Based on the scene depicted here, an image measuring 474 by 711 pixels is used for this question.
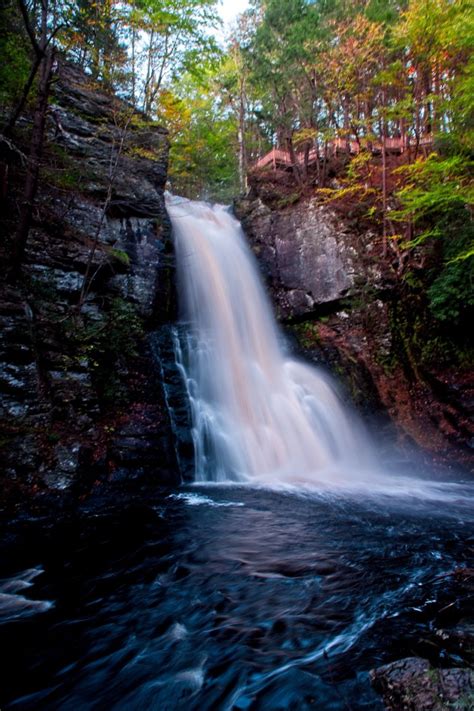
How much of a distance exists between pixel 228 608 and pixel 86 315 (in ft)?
22.1

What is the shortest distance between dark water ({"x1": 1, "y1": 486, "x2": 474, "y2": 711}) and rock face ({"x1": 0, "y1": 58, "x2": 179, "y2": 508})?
144 centimetres

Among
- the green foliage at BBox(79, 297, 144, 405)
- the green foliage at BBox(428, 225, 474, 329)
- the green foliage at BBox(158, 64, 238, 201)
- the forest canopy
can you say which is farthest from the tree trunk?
the green foliage at BBox(158, 64, 238, 201)

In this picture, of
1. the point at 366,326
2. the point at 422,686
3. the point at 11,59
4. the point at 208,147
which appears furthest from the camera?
the point at 208,147

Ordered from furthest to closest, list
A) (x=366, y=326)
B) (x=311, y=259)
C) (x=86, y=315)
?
(x=311, y=259)
(x=366, y=326)
(x=86, y=315)

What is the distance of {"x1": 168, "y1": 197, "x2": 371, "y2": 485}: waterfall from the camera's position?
8312 millimetres

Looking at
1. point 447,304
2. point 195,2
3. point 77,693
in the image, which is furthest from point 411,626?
point 195,2

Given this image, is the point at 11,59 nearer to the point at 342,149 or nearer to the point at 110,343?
the point at 110,343

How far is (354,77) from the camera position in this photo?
37.2 feet

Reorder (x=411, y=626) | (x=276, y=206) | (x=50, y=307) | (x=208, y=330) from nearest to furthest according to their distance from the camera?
(x=411, y=626) → (x=50, y=307) → (x=208, y=330) → (x=276, y=206)

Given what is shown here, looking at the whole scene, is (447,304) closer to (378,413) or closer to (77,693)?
(378,413)

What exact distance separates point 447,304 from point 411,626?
27.9ft

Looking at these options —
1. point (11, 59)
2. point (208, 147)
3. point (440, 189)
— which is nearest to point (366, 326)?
point (440, 189)

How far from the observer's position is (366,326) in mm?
10945

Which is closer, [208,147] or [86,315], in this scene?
[86,315]
